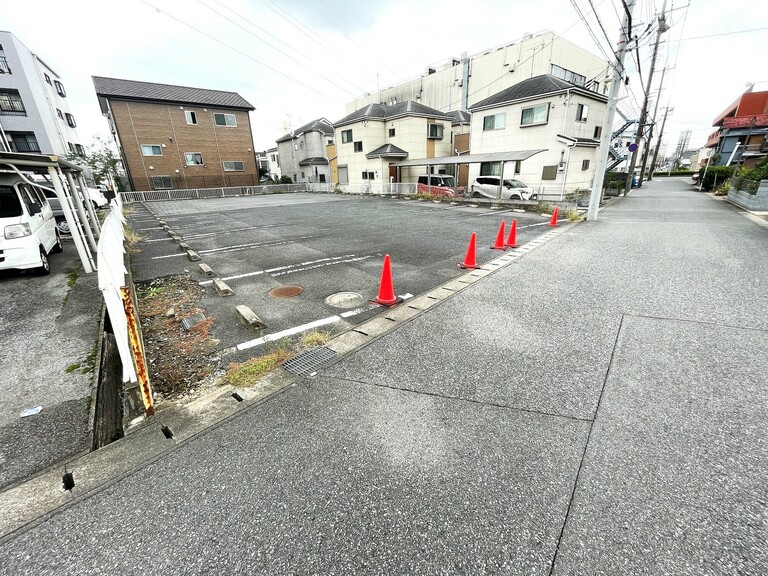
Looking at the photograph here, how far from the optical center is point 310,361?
3273 millimetres

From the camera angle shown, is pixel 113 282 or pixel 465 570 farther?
pixel 113 282

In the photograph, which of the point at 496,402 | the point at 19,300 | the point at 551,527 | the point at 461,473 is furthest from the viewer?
the point at 19,300

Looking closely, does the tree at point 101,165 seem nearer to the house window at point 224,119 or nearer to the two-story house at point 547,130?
the house window at point 224,119

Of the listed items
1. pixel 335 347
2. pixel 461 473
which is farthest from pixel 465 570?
pixel 335 347

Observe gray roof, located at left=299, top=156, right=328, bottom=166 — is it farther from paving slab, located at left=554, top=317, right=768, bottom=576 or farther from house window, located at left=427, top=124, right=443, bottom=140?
paving slab, located at left=554, top=317, right=768, bottom=576

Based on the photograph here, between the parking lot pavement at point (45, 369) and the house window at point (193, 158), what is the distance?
27311 millimetres

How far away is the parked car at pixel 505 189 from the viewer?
17.6 meters

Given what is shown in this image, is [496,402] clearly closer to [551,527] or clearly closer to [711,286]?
[551,527]

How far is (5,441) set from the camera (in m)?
2.33

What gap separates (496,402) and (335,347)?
5.71 ft

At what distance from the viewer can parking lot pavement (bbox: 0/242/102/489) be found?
7.52 ft

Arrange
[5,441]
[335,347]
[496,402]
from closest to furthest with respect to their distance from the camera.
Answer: [5,441]
[496,402]
[335,347]

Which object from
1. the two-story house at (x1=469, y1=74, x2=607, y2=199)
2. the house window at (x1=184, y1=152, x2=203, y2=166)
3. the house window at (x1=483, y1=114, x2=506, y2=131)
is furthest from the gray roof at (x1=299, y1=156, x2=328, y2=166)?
the house window at (x1=483, y1=114, x2=506, y2=131)

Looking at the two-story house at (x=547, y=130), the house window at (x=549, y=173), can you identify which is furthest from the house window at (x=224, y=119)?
the house window at (x=549, y=173)
